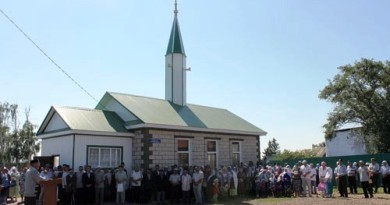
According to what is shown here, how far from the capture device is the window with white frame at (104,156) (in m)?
18.4

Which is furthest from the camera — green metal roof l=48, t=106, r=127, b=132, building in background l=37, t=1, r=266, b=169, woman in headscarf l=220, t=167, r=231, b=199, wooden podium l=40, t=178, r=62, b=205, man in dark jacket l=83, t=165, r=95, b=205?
woman in headscarf l=220, t=167, r=231, b=199

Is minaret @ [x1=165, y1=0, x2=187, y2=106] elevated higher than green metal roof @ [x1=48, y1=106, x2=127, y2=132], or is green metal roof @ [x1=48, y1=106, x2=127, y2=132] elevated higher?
minaret @ [x1=165, y1=0, x2=187, y2=106]

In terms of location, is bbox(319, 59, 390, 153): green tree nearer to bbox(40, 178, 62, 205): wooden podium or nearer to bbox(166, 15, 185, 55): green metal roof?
bbox(166, 15, 185, 55): green metal roof

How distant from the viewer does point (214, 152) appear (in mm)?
22984

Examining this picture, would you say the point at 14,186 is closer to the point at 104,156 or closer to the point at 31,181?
the point at 104,156

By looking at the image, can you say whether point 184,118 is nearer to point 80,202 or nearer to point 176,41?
point 176,41

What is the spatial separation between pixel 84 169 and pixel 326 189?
1078 cm

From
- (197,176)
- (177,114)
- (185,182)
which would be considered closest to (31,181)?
(185,182)

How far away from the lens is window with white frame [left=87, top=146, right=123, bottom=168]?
60.2ft

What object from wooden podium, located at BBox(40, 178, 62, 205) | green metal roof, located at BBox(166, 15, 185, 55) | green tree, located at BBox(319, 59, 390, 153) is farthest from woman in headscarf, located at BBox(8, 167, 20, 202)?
green tree, located at BBox(319, 59, 390, 153)

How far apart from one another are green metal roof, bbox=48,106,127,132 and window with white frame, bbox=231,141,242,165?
7087mm

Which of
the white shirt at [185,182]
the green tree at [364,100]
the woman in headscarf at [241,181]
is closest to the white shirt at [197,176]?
the white shirt at [185,182]

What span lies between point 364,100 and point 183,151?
19.2m

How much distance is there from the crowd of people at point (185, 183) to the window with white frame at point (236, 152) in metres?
2.63
